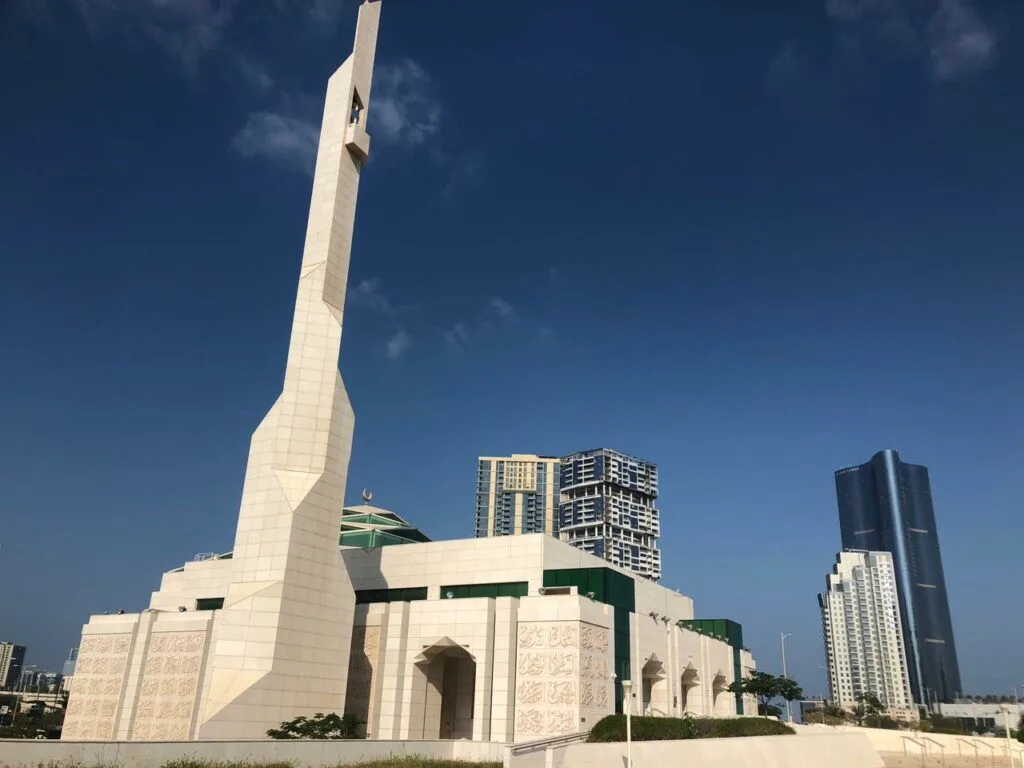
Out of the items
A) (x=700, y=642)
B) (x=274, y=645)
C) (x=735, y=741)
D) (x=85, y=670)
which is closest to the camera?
(x=274, y=645)

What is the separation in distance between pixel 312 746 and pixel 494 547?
21.0 metres

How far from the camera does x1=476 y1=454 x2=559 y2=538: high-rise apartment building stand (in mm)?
175750

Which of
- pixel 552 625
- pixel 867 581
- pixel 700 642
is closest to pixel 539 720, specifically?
pixel 552 625

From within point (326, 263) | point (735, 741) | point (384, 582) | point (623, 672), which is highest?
point (326, 263)

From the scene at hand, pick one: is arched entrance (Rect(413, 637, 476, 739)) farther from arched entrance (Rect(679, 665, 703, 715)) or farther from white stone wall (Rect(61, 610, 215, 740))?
arched entrance (Rect(679, 665, 703, 715))

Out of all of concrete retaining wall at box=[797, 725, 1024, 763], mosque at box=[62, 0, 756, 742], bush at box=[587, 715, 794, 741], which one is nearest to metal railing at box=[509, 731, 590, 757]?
bush at box=[587, 715, 794, 741]

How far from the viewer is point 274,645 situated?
35.8 meters

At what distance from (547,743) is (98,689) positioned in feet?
96.8

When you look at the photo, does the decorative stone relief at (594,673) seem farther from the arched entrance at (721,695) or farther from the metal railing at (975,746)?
the metal railing at (975,746)

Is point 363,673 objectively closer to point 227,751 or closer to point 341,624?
point 341,624

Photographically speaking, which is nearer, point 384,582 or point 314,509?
point 314,509

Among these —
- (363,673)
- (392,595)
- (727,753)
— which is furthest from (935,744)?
(363,673)

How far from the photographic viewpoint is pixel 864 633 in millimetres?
185000

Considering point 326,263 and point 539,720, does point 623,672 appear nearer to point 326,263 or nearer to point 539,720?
point 539,720
